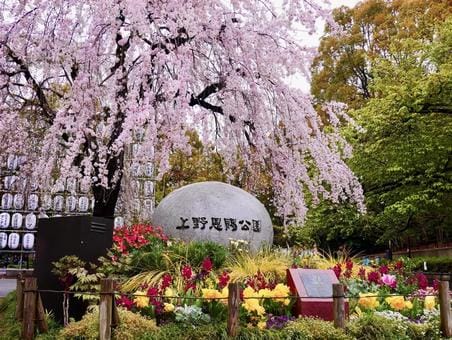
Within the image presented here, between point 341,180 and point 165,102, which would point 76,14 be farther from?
point 341,180

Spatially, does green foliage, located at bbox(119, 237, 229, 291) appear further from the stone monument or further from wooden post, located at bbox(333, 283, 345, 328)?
wooden post, located at bbox(333, 283, 345, 328)

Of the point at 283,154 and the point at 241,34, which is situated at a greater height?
the point at 241,34

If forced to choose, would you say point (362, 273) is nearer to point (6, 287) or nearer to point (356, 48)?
point (6, 287)

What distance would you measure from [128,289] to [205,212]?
9.13 feet

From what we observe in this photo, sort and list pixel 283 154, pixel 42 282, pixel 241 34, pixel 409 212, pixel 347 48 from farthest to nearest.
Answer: pixel 347 48 → pixel 409 212 → pixel 283 154 → pixel 241 34 → pixel 42 282

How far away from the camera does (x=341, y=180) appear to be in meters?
10.6

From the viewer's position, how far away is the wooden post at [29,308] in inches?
258

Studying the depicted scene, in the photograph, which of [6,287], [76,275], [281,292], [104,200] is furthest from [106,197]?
[6,287]

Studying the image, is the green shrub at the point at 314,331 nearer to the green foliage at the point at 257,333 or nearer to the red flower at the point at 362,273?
the green foliage at the point at 257,333

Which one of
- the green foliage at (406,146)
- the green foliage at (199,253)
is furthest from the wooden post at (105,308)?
Result: the green foliage at (406,146)

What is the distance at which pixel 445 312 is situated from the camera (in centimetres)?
683

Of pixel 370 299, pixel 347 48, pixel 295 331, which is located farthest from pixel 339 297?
pixel 347 48

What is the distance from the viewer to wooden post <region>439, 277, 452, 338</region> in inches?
265

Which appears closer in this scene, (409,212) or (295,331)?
(295,331)
